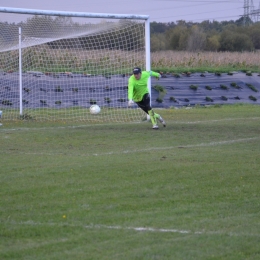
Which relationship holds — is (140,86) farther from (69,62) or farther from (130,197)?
(130,197)

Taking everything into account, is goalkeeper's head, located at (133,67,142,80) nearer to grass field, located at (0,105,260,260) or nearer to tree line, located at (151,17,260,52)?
grass field, located at (0,105,260,260)

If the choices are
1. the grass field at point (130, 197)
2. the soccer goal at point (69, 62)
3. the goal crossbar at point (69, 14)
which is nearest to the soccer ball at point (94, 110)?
the soccer goal at point (69, 62)

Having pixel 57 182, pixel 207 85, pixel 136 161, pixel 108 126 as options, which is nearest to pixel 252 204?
pixel 57 182

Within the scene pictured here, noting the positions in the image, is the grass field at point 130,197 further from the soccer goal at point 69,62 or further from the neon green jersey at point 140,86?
the soccer goal at point 69,62

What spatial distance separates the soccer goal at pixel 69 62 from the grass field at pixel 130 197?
18.8 feet

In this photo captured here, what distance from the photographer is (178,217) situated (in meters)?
7.23

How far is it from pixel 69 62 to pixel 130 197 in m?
14.4

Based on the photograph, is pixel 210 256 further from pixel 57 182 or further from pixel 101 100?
pixel 101 100

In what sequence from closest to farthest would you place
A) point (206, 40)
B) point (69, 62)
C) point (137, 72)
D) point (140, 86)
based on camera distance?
point (137, 72)
point (140, 86)
point (69, 62)
point (206, 40)

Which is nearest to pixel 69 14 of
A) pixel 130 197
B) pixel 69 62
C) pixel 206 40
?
pixel 69 62

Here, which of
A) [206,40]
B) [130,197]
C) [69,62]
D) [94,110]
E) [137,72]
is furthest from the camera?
[206,40]

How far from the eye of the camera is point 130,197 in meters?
8.37

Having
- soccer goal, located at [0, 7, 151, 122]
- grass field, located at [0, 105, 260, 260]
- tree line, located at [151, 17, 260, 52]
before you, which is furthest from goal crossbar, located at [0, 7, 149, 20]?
tree line, located at [151, 17, 260, 52]

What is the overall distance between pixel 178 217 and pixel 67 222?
1.23m
